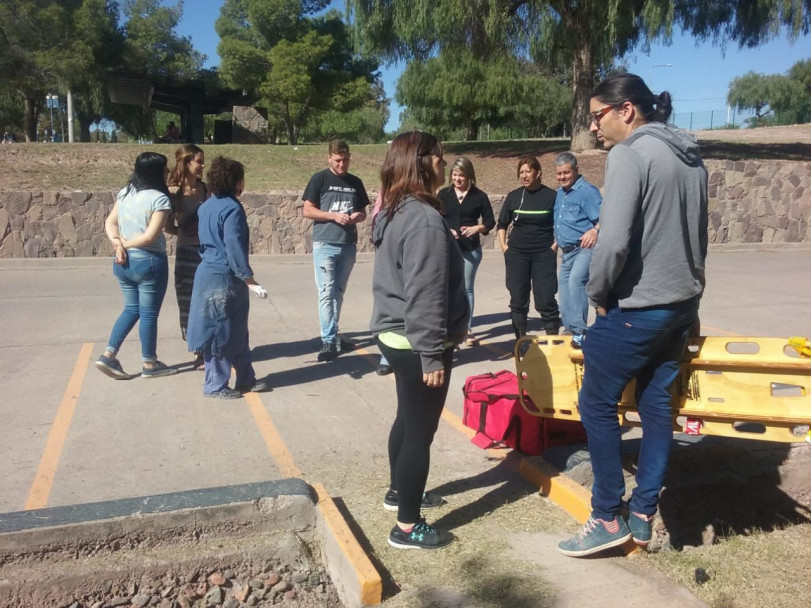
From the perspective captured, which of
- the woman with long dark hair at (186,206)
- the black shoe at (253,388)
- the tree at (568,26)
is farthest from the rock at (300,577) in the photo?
the tree at (568,26)

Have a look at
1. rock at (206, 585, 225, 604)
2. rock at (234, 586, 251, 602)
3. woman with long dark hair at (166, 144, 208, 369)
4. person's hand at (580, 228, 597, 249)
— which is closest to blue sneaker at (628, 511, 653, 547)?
rock at (234, 586, 251, 602)

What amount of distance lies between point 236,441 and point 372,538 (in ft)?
5.49

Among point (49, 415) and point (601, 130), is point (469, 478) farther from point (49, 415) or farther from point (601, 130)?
point (49, 415)

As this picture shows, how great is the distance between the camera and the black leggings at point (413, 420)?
322 centimetres

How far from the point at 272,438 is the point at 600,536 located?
2.42m

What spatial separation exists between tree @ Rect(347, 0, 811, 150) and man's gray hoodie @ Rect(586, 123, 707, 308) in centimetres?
1650

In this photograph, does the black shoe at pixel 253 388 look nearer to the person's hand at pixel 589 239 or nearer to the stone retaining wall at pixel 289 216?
the person's hand at pixel 589 239

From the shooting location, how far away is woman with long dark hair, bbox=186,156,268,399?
17.7ft

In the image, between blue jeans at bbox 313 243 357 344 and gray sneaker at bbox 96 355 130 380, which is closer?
gray sneaker at bbox 96 355 130 380

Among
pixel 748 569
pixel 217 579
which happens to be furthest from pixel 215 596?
pixel 748 569

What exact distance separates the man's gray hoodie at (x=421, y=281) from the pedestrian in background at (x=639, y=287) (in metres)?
0.60

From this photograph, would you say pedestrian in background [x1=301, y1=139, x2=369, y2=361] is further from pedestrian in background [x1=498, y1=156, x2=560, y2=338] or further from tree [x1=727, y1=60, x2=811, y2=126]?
tree [x1=727, y1=60, x2=811, y2=126]

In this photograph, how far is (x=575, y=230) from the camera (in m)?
6.20

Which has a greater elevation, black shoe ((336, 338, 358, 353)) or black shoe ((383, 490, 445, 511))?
black shoe ((336, 338, 358, 353))
